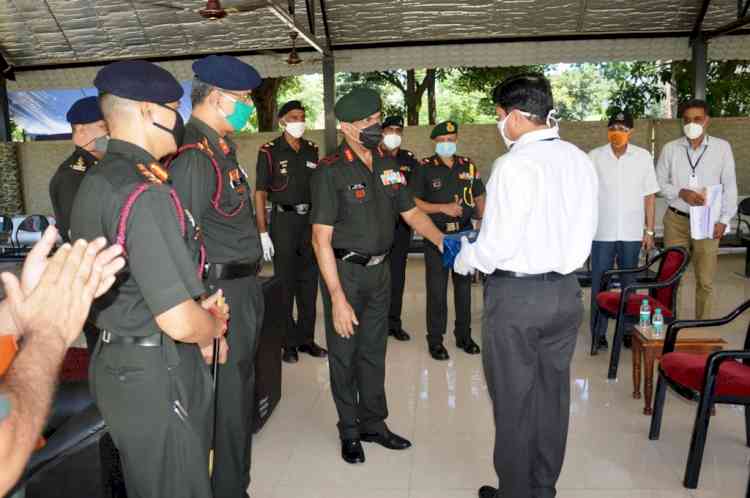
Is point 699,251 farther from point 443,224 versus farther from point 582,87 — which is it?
point 582,87

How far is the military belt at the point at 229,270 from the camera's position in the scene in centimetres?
232

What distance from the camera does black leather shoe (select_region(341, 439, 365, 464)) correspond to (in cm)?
296

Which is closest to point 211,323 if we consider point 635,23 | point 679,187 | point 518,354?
point 518,354

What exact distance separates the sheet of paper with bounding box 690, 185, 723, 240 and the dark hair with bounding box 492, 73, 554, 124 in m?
2.81

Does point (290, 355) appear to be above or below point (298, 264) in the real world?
below

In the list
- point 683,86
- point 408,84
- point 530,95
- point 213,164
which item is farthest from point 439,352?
point 408,84

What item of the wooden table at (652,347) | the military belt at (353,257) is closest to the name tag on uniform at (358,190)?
the military belt at (353,257)

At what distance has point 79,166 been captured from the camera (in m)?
3.31

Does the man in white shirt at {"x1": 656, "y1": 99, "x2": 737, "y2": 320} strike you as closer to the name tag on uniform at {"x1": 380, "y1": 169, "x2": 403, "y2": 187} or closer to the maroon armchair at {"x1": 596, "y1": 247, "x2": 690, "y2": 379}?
the maroon armchair at {"x1": 596, "y1": 247, "x2": 690, "y2": 379}

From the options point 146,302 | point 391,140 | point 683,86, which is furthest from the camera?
point 683,86

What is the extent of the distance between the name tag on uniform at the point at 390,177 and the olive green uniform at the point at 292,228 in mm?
1666

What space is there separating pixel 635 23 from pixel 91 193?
24.9 feet

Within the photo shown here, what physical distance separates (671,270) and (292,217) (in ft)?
8.25

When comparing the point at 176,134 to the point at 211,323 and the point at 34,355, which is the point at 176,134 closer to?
the point at 211,323
